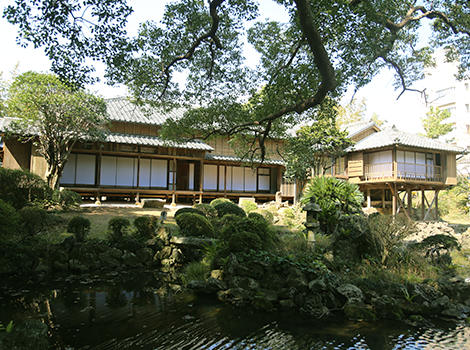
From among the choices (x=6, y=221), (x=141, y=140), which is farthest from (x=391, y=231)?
(x=141, y=140)

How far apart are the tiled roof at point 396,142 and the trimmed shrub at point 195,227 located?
15113mm

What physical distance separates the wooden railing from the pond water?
16.3 meters

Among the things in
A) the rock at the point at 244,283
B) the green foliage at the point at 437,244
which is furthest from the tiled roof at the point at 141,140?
the green foliage at the point at 437,244

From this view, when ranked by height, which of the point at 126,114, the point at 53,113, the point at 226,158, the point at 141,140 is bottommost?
the point at 226,158

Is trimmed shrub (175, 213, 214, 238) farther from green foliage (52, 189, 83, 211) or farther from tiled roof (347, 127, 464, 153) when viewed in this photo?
tiled roof (347, 127, 464, 153)

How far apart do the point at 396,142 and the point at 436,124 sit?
51.0ft

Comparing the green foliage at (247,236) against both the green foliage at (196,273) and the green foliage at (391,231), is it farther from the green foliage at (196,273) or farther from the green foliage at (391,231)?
the green foliage at (391,231)

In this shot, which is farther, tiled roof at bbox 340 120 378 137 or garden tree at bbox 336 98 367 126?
garden tree at bbox 336 98 367 126

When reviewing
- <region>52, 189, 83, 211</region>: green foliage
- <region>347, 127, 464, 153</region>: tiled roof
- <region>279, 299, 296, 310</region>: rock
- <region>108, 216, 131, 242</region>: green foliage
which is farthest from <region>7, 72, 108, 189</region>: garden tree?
<region>347, 127, 464, 153</region>: tiled roof

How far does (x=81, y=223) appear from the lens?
930 cm

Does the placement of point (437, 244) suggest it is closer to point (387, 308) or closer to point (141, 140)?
point (387, 308)

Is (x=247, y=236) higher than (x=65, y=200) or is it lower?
lower

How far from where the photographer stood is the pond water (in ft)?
15.7

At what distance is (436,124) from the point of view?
31.5m
